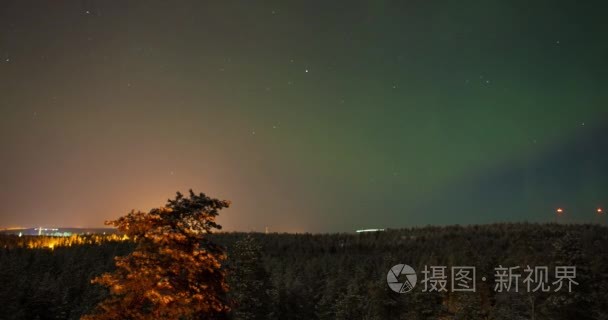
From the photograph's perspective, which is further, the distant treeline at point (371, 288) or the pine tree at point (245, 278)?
the pine tree at point (245, 278)

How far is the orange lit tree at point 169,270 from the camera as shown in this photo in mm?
19766

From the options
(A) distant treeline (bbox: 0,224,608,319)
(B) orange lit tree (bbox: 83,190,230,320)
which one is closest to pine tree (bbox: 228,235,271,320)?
(A) distant treeline (bbox: 0,224,608,319)

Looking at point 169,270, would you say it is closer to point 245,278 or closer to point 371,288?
point 245,278

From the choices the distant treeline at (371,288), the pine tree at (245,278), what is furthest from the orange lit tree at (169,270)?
the pine tree at (245,278)

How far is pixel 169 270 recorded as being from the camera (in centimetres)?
2031

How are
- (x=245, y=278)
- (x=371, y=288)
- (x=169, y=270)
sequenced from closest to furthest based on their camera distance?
1. (x=169, y=270)
2. (x=245, y=278)
3. (x=371, y=288)

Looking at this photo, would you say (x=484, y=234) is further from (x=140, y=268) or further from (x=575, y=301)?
(x=140, y=268)

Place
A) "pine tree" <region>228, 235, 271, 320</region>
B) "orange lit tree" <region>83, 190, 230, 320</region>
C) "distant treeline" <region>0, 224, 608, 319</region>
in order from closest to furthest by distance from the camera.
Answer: "orange lit tree" <region>83, 190, 230, 320</region>, "distant treeline" <region>0, 224, 608, 319</region>, "pine tree" <region>228, 235, 271, 320</region>

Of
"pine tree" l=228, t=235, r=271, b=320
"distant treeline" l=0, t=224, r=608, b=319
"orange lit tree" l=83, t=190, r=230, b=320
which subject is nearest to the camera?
"orange lit tree" l=83, t=190, r=230, b=320

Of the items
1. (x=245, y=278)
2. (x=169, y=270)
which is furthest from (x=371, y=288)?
(x=169, y=270)

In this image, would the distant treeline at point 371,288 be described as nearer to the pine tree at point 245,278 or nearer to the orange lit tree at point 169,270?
the pine tree at point 245,278

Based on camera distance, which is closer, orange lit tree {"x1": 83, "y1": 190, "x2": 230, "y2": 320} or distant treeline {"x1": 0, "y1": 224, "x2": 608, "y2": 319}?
orange lit tree {"x1": 83, "y1": 190, "x2": 230, "y2": 320}

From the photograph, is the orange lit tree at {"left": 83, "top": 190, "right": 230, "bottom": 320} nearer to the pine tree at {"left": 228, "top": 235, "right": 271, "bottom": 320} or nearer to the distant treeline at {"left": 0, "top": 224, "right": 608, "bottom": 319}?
the distant treeline at {"left": 0, "top": 224, "right": 608, "bottom": 319}

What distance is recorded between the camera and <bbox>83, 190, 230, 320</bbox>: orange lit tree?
1977 centimetres
